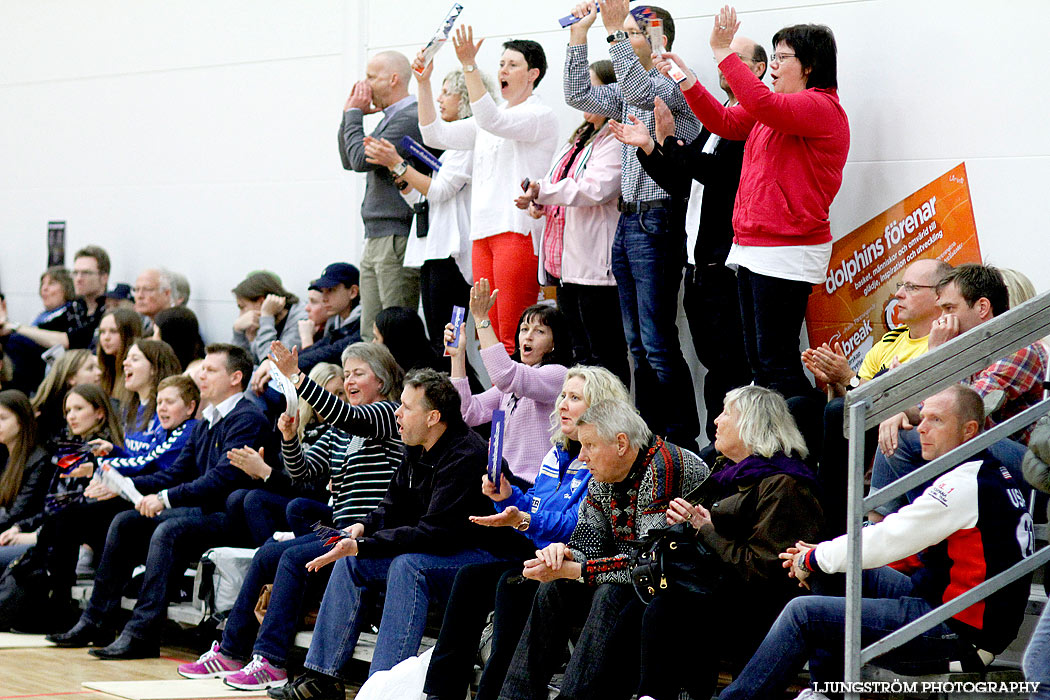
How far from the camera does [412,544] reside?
4.69m

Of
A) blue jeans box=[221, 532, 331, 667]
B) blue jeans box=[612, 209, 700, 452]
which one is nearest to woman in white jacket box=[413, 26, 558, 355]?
blue jeans box=[612, 209, 700, 452]

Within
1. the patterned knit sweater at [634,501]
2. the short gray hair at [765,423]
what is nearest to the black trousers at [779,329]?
the short gray hair at [765,423]

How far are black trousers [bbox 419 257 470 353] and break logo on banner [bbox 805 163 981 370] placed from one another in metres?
1.69

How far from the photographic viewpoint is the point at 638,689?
3916mm

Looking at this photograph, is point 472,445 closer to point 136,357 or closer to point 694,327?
point 694,327

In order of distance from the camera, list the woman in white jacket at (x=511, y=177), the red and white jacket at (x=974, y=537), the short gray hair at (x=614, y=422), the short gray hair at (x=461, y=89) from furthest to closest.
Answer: the short gray hair at (x=461, y=89) → the woman in white jacket at (x=511, y=177) → the short gray hair at (x=614, y=422) → the red and white jacket at (x=974, y=537)

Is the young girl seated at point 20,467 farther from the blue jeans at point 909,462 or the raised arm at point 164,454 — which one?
A: the blue jeans at point 909,462

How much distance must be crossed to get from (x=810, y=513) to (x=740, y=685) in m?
0.59

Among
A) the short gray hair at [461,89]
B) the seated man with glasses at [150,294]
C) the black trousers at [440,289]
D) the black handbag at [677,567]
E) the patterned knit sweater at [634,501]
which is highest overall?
the short gray hair at [461,89]

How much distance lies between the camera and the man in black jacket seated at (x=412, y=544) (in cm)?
463

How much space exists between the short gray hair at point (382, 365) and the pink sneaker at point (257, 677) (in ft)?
3.75

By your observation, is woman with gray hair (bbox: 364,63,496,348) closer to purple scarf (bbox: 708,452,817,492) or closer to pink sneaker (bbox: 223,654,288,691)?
pink sneaker (bbox: 223,654,288,691)

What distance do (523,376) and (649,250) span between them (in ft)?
2.26

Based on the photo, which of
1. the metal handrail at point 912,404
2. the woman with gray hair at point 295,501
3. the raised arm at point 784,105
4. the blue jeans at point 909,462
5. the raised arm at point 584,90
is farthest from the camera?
the raised arm at point 584,90
